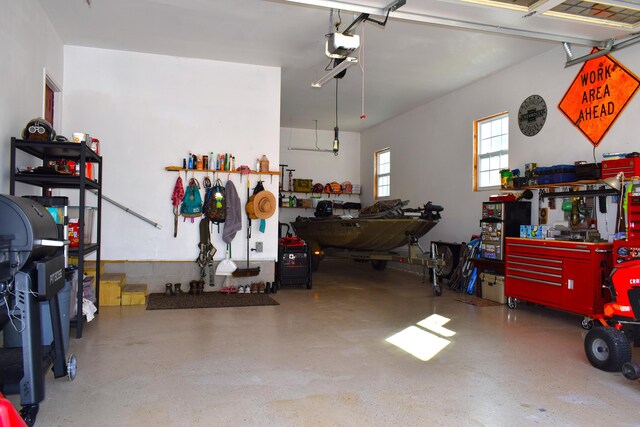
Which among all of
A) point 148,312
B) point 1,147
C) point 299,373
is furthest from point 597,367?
point 1,147

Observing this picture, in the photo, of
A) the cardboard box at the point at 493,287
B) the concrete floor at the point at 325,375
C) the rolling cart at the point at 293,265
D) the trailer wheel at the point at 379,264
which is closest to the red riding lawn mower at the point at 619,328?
the concrete floor at the point at 325,375

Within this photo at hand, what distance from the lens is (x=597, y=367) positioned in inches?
150

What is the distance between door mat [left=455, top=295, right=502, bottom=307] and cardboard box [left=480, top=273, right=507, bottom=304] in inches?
2.8

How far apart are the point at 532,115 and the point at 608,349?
419cm

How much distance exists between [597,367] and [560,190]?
3.15 meters

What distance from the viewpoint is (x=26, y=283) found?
2.50m

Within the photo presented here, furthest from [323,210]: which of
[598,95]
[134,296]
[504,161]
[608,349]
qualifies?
[608,349]

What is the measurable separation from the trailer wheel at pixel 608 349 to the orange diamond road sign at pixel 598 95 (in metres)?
3.05

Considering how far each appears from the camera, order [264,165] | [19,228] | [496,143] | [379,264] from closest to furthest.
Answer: [19,228], [264,165], [496,143], [379,264]

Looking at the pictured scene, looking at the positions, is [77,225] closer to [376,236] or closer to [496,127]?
[376,236]

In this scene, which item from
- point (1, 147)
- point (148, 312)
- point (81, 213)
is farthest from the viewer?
point (148, 312)

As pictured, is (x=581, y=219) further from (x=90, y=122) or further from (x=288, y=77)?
(x=90, y=122)

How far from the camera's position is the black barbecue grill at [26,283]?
2.43 meters

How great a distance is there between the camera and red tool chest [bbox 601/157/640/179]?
4.94 meters
